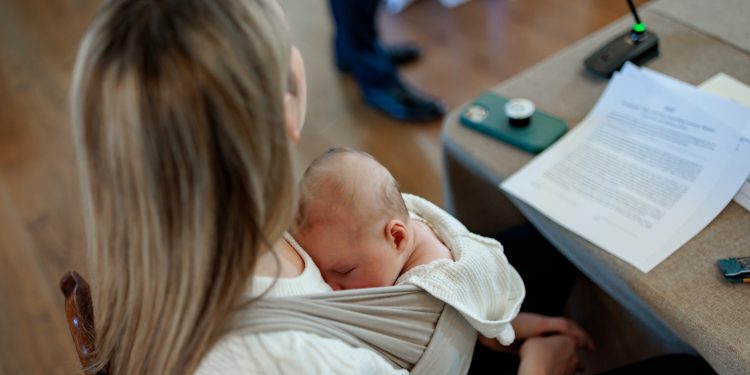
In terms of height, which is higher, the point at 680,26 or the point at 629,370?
the point at 680,26

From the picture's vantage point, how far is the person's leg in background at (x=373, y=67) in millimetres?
2246

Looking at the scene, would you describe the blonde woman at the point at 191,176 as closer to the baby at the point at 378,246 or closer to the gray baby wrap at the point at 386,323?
the gray baby wrap at the point at 386,323

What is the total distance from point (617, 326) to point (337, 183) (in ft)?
2.57

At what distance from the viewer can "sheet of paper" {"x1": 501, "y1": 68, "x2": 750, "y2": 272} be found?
0.85 metres

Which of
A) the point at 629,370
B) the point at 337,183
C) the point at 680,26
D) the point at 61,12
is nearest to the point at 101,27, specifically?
the point at 337,183

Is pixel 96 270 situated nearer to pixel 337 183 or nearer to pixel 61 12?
pixel 337 183

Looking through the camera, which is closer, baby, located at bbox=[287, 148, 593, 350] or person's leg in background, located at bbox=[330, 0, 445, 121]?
baby, located at bbox=[287, 148, 593, 350]

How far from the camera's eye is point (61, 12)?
11.0 ft

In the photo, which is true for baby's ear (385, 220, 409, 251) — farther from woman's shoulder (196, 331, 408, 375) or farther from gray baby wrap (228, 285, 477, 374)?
woman's shoulder (196, 331, 408, 375)

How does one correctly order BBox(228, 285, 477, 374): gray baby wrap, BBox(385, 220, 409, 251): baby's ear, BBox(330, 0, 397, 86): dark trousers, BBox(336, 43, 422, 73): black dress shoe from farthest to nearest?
BBox(336, 43, 422, 73): black dress shoe < BBox(330, 0, 397, 86): dark trousers < BBox(385, 220, 409, 251): baby's ear < BBox(228, 285, 477, 374): gray baby wrap

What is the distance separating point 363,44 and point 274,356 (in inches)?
72.8

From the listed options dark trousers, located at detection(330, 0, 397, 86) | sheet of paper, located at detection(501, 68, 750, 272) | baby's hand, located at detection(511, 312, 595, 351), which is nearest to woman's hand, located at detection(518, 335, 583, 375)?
baby's hand, located at detection(511, 312, 595, 351)

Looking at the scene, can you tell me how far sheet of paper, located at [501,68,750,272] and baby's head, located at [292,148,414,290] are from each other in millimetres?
210

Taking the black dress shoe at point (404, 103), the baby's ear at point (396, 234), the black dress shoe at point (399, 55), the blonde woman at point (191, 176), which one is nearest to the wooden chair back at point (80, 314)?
the blonde woman at point (191, 176)
